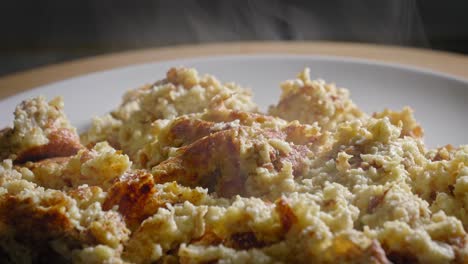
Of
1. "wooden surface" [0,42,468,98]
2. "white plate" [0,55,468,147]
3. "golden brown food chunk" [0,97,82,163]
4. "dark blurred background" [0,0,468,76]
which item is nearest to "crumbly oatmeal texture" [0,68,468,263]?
"golden brown food chunk" [0,97,82,163]

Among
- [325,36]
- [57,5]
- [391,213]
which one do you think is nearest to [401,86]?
[391,213]

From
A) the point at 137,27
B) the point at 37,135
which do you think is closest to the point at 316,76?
the point at 37,135

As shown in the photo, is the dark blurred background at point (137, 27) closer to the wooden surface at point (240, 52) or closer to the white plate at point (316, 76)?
the wooden surface at point (240, 52)

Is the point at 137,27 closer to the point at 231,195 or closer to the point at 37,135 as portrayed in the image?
the point at 37,135

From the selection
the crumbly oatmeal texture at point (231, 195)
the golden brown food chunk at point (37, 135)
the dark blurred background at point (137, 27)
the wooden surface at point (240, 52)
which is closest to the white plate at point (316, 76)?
the wooden surface at point (240, 52)

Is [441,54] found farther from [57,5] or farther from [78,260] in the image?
[57,5]

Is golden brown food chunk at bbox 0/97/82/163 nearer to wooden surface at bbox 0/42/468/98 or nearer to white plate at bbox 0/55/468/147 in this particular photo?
white plate at bbox 0/55/468/147

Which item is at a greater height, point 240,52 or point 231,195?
point 240,52
